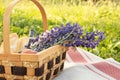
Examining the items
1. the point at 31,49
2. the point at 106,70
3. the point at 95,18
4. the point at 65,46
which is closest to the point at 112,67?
the point at 106,70

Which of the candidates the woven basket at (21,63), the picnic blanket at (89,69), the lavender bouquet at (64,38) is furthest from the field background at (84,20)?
the woven basket at (21,63)

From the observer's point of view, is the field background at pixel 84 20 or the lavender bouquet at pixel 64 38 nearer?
the lavender bouquet at pixel 64 38

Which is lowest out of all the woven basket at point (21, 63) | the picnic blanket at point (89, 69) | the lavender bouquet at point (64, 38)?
the picnic blanket at point (89, 69)

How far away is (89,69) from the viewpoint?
2.51m

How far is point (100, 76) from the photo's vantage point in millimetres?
2436

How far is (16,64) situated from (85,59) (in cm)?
94

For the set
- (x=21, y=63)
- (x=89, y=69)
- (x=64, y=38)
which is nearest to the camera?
(x=21, y=63)

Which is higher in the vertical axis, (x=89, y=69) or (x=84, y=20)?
(x=84, y=20)

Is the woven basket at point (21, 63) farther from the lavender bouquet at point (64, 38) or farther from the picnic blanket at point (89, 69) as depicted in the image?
the picnic blanket at point (89, 69)

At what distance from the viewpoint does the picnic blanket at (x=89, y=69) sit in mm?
2346

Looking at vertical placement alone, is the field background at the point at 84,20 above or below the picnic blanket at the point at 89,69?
above

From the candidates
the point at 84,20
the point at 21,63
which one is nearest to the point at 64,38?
the point at 21,63

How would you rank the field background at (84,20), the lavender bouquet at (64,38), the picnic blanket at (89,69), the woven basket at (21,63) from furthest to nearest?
the field background at (84,20), the picnic blanket at (89,69), the lavender bouquet at (64,38), the woven basket at (21,63)

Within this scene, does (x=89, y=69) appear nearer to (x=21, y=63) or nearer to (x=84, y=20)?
(x=21, y=63)
